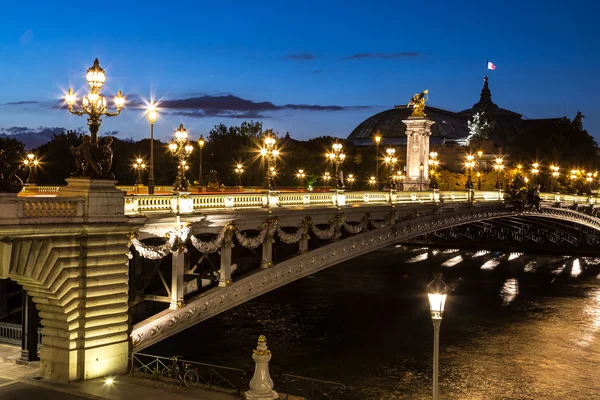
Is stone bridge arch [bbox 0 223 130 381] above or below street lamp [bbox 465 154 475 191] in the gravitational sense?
below

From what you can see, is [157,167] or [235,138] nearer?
[157,167]

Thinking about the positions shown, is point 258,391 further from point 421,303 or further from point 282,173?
point 282,173

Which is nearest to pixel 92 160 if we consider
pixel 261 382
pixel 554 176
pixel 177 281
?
pixel 177 281

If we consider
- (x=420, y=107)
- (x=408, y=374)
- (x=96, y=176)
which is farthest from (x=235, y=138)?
(x=96, y=176)

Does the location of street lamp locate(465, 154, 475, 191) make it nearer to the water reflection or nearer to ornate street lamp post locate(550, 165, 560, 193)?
the water reflection

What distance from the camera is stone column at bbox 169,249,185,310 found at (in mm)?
26625

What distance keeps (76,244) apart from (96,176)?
7.12 ft

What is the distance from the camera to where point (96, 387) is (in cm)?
2180

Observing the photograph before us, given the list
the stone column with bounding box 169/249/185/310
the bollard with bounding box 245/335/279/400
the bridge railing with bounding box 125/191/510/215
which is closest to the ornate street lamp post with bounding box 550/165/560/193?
the bridge railing with bounding box 125/191/510/215

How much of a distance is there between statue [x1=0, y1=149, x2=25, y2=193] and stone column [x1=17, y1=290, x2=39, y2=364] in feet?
18.3

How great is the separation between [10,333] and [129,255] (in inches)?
304

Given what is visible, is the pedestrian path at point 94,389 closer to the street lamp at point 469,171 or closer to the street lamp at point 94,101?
the street lamp at point 94,101

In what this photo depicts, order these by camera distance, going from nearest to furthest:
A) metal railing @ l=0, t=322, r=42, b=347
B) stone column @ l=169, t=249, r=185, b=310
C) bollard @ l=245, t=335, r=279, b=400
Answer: bollard @ l=245, t=335, r=279, b=400 < stone column @ l=169, t=249, r=185, b=310 < metal railing @ l=0, t=322, r=42, b=347

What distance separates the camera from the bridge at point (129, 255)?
21578 millimetres
